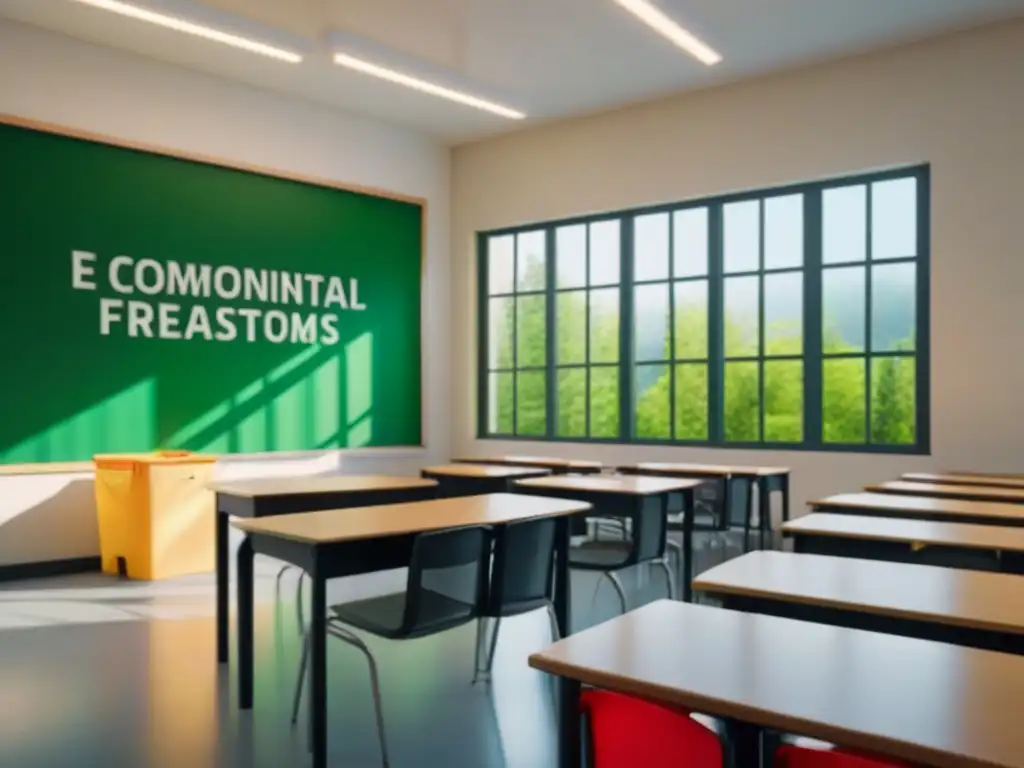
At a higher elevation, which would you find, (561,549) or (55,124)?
(55,124)

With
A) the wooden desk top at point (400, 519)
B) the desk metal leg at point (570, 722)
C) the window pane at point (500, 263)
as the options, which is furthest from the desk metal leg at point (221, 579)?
the window pane at point (500, 263)

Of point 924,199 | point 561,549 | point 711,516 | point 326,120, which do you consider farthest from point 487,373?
point 561,549

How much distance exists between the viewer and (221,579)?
12.3ft

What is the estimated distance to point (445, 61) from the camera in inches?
257

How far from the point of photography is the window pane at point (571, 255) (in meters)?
8.09

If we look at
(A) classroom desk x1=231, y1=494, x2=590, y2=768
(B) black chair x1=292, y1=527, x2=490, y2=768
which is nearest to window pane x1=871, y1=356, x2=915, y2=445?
(A) classroom desk x1=231, y1=494, x2=590, y2=768

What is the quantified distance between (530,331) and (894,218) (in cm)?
340

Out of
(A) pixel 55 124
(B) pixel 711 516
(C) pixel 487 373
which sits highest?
(A) pixel 55 124

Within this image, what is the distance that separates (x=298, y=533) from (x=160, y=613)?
8.49 ft

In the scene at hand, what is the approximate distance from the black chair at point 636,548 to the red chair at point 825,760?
2559 mm

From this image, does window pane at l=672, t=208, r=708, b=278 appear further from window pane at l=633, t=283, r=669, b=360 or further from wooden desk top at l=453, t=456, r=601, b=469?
wooden desk top at l=453, t=456, r=601, b=469

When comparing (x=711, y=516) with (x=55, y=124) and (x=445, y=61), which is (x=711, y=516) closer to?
(x=445, y=61)

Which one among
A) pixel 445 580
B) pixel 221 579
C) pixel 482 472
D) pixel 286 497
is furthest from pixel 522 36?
pixel 445 580

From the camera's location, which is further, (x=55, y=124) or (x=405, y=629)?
(x=55, y=124)
